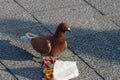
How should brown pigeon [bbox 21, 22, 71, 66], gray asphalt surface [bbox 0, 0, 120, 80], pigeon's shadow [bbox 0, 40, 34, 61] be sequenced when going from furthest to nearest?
pigeon's shadow [bbox 0, 40, 34, 61]
gray asphalt surface [bbox 0, 0, 120, 80]
brown pigeon [bbox 21, 22, 71, 66]

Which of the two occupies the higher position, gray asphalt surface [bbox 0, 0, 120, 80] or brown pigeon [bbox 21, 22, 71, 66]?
brown pigeon [bbox 21, 22, 71, 66]

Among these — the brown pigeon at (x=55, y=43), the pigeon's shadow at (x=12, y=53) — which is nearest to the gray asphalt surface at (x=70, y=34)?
the pigeon's shadow at (x=12, y=53)

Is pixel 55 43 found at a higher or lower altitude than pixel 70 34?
higher

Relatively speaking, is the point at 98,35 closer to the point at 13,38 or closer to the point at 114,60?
the point at 114,60

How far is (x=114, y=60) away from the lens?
5801 mm

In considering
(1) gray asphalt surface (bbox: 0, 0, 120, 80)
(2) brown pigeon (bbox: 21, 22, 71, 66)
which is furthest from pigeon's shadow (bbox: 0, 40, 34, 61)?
(2) brown pigeon (bbox: 21, 22, 71, 66)

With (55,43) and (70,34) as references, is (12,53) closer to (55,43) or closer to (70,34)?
(55,43)

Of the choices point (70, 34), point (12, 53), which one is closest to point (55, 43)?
point (12, 53)

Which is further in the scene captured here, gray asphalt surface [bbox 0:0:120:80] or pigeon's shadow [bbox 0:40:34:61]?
pigeon's shadow [bbox 0:40:34:61]

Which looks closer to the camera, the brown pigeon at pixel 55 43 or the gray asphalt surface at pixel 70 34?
the brown pigeon at pixel 55 43

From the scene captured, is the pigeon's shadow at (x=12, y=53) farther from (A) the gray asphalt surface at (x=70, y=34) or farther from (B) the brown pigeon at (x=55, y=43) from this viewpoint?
(B) the brown pigeon at (x=55, y=43)

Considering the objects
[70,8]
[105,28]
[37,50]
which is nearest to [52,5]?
[70,8]

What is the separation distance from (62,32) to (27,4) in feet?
5.79

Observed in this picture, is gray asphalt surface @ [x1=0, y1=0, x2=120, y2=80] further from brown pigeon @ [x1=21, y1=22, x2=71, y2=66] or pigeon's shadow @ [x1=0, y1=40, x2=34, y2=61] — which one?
brown pigeon @ [x1=21, y1=22, x2=71, y2=66]
